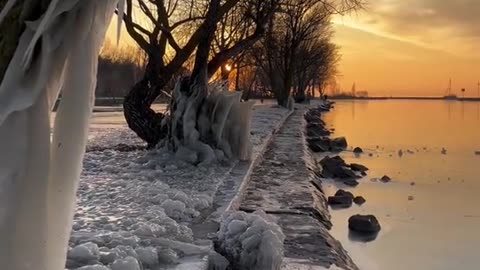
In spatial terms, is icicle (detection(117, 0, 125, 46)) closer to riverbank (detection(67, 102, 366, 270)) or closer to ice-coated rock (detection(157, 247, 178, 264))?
→ riverbank (detection(67, 102, 366, 270))

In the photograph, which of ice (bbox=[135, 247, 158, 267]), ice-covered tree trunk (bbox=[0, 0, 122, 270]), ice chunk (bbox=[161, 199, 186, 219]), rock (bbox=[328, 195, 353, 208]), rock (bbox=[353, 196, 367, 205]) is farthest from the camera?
rock (bbox=[353, 196, 367, 205])

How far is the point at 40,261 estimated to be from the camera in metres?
2.13

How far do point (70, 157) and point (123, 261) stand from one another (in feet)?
5.87

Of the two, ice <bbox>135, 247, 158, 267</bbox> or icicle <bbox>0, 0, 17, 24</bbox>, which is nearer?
icicle <bbox>0, 0, 17, 24</bbox>

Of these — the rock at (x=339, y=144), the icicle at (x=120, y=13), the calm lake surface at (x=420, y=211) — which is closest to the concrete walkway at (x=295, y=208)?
the calm lake surface at (x=420, y=211)

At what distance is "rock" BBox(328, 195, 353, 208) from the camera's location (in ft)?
42.1

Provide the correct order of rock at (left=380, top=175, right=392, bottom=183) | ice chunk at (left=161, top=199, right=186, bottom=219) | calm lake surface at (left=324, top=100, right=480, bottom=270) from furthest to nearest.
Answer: rock at (left=380, top=175, right=392, bottom=183), calm lake surface at (left=324, top=100, right=480, bottom=270), ice chunk at (left=161, top=199, right=186, bottom=219)

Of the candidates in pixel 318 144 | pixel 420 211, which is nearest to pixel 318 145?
pixel 318 144

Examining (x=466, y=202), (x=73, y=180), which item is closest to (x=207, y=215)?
(x=73, y=180)

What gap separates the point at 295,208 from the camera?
7.35 meters

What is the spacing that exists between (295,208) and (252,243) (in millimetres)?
2934

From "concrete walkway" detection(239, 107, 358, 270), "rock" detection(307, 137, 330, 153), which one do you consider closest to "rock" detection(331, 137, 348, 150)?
"rock" detection(307, 137, 330, 153)

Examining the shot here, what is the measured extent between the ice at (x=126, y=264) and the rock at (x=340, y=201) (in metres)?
9.42

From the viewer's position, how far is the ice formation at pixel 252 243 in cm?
434
